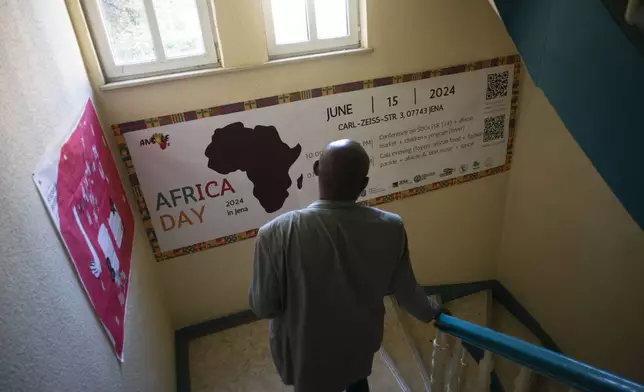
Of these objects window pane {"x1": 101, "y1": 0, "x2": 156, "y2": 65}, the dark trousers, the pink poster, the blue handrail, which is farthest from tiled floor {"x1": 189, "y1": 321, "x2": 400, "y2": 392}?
window pane {"x1": 101, "y1": 0, "x2": 156, "y2": 65}

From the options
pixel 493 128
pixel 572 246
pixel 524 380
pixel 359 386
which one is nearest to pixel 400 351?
pixel 359 386

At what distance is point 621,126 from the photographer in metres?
0.94

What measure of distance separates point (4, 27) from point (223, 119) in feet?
3.25

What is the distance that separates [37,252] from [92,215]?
0.39 meters

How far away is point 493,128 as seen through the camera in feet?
7.75

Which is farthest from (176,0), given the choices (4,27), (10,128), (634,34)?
(634,34)

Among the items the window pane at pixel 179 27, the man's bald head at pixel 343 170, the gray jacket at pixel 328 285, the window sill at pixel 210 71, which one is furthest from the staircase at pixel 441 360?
the window pane at pixel 179 27

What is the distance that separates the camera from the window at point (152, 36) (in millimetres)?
1590

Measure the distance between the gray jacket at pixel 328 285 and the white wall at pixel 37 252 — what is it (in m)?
0.41

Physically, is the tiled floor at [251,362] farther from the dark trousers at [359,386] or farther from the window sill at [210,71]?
the window sill at [210,71]

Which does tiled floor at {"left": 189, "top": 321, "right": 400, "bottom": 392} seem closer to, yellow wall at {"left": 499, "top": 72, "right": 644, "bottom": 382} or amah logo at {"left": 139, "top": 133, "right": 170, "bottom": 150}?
amah logo at {"left": 139, "top": 133, "right": 170, "bottom": 150}

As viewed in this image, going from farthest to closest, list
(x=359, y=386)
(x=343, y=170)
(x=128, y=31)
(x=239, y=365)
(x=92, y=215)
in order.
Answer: (x=239, y=365) < (x=128, y=31) < (x=359, y=386) < (x=92, y=215) < (x=343, y=170)

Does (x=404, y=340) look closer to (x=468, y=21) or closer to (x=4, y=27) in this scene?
(x=468, y=21)

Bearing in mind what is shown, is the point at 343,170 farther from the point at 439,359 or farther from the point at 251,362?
the point at 251,362
